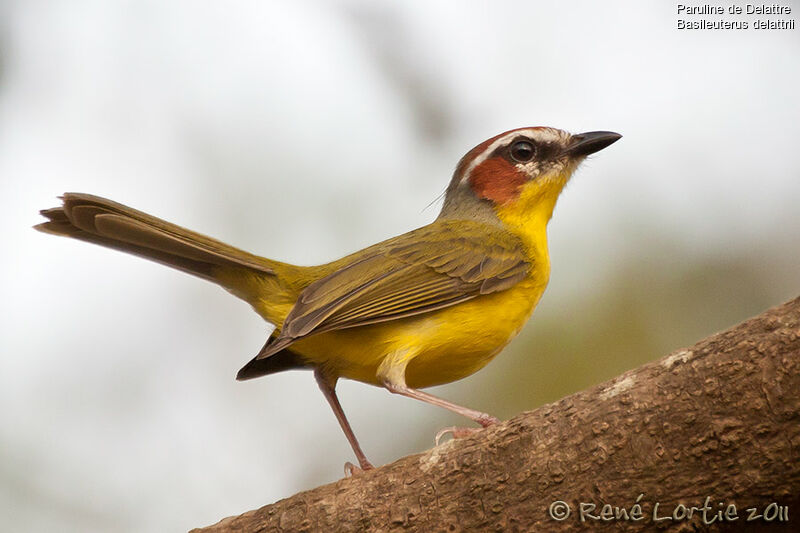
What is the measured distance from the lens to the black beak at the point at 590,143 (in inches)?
220

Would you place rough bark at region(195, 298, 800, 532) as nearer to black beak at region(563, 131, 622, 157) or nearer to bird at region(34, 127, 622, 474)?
bird at region(34, 127, 622, 474)

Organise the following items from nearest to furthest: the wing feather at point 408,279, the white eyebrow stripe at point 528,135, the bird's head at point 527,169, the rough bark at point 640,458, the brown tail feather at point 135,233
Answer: the rough bark at point 640,458 < the wing feather at point 408,279 < the brown tail feather at point 135,233 < the bird's head at point 527,169 < the white eyebrow stripe at point 528,135

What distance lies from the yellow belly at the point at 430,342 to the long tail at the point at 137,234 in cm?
69

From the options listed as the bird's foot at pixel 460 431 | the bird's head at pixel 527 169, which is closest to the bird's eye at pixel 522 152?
the bird's head at pixel 527 169

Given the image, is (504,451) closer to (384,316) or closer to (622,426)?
(622,426)

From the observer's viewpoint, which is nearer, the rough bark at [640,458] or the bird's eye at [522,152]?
the rough bark at [640,458]

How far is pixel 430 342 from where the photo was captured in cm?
445

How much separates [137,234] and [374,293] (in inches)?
53.0

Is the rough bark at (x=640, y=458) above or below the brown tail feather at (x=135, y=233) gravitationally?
below

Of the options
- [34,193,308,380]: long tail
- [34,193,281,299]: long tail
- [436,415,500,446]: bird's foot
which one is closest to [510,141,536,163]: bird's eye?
[34,193,308,380]: long tail

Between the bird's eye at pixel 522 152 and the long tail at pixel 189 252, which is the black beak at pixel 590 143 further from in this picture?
the long tail at pixel 189 252

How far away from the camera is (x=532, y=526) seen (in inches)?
125

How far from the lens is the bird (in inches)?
175

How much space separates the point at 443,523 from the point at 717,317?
3.97 metres
